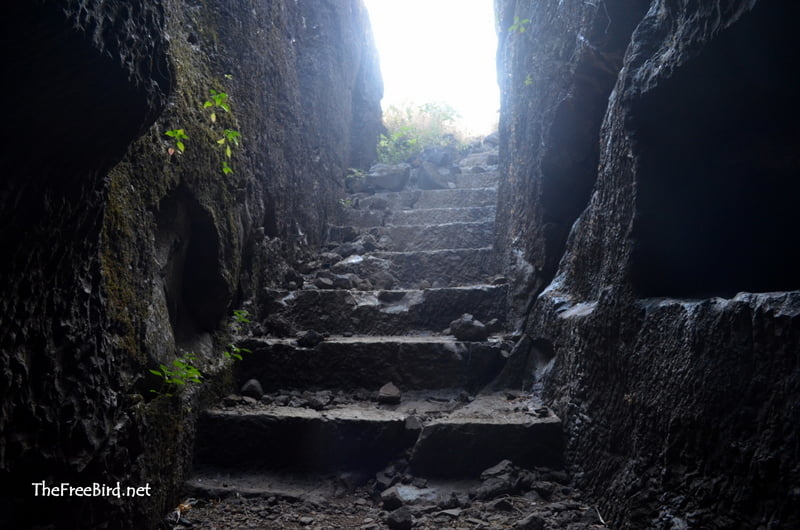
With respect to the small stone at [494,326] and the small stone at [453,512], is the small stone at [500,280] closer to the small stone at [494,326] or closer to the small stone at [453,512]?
the small stone at [494,326]

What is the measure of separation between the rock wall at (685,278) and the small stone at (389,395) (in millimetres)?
637

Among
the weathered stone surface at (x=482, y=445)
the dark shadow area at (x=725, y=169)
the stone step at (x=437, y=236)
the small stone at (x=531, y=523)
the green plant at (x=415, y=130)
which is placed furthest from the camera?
the green plant at (x=415, y=130)

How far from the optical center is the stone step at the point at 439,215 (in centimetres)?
461

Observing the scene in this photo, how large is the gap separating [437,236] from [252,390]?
7.31 feet

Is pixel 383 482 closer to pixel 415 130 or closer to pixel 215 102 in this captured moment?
pixel 215 102

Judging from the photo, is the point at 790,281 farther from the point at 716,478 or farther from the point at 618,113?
the point at 618,113

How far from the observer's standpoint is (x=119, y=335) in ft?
5.02

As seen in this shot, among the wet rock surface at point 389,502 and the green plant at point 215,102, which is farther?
the green plant at point 215,102

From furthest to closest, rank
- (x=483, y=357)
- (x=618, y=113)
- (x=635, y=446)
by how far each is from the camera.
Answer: (x=483, y=357) → (x=618, y=113) → (x=635, y=446)

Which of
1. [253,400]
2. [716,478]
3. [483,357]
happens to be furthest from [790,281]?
[253,400]

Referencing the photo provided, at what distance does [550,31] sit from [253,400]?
2286 millimetres

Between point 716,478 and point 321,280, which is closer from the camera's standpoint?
point 716,478

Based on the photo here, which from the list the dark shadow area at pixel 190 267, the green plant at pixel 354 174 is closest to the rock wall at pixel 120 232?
the dark shadow area at pixel 190 267

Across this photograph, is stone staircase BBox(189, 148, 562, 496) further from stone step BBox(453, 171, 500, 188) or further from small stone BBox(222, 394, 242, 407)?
stone step BBox(453, 171, 500, 188)
